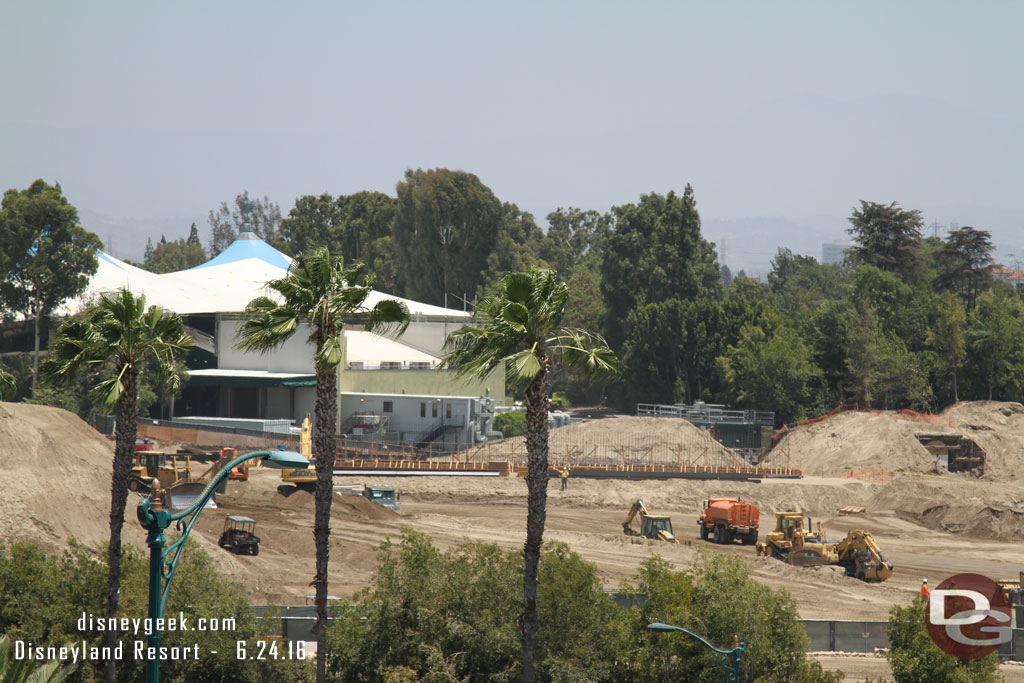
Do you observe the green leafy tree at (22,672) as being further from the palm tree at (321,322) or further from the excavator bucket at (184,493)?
the excavator bucket at (184,493)

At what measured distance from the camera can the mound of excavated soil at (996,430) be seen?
244 feet

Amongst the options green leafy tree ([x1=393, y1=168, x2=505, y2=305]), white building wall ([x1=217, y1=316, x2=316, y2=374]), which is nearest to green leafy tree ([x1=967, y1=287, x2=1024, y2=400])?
white building wall ([x1=217, y1=316, x2=316, y2=374])

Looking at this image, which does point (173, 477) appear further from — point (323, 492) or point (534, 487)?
point (534, 487)

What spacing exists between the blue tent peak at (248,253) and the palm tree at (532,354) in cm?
10425

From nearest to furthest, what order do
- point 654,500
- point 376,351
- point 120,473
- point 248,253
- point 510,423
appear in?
point 120,473 < point 654,500 < point 510,423 < point 376,351 < point 248,253

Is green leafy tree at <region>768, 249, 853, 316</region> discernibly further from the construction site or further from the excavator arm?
the excavator arm

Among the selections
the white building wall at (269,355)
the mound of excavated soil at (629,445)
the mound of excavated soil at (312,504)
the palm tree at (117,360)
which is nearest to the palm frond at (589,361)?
the palm tree at (117,360)

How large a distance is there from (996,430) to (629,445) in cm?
2766

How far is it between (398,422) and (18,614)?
50844 mm

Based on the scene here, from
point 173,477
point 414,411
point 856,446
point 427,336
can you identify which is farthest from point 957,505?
point 427,336

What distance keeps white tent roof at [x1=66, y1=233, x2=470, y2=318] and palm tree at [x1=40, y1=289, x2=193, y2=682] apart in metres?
58.9
